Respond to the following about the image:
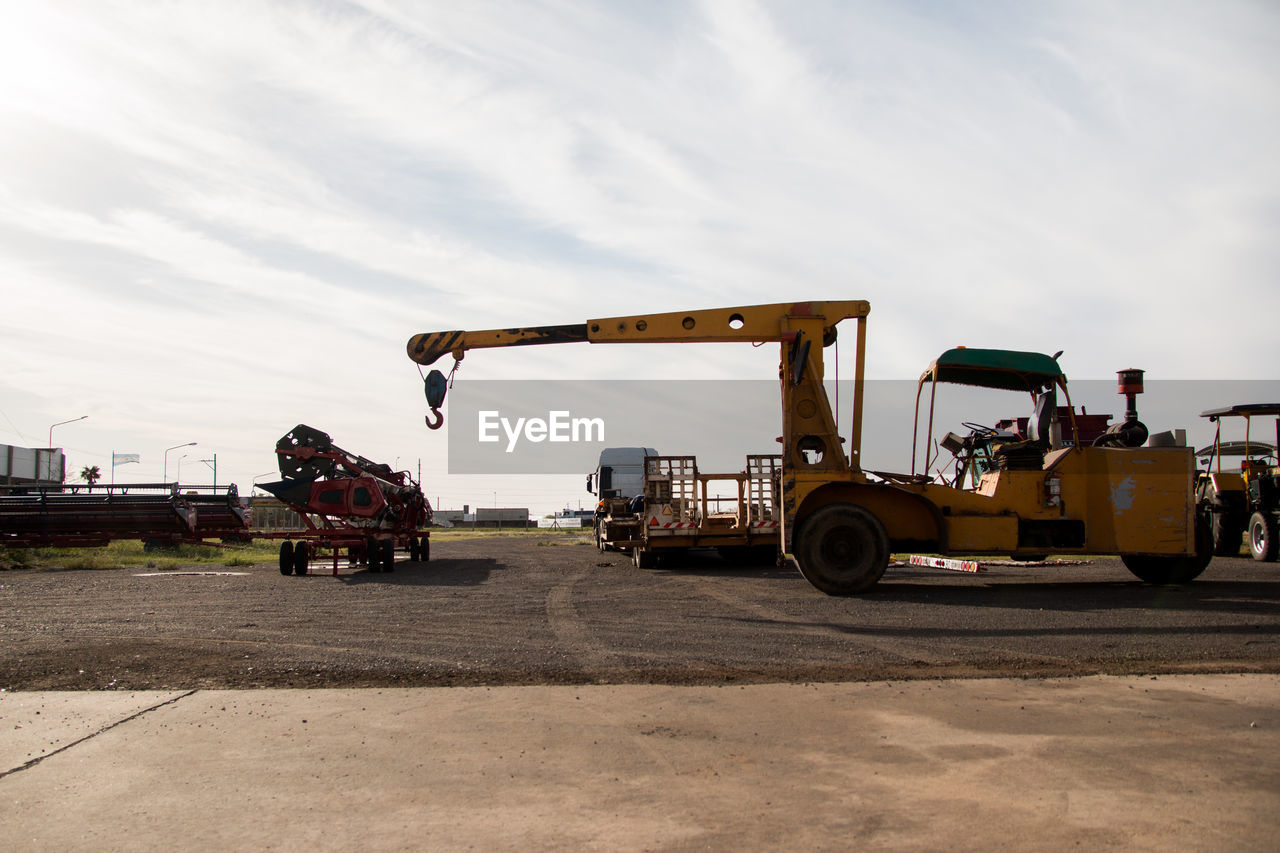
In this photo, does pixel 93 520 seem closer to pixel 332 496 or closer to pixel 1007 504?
pixel 332 496

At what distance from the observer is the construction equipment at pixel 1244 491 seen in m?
16.9

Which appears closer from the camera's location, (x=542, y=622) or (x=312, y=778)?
(x=312, y=778)

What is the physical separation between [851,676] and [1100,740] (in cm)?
196

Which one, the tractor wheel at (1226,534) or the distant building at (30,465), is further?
the distant building at (30,465)

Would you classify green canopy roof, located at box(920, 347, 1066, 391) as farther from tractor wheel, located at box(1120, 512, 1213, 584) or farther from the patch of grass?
the patch of grass

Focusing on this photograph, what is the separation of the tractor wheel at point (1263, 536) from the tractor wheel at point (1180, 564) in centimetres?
579

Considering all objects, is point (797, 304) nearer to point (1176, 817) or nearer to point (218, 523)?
point (1176, 817)

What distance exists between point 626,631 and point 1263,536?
1452cm

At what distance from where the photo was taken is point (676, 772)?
4160 mm

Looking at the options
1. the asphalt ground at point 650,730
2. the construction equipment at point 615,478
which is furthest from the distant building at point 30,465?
the asphalt ground at point 650,730

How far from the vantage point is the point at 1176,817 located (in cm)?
348

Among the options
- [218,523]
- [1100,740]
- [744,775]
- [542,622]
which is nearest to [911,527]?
[542,622]

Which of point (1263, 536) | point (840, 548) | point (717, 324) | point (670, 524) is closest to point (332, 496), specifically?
point (670, 524)

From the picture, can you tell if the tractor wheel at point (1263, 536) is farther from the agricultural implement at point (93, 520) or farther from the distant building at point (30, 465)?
the distant building at point (30, 465)
